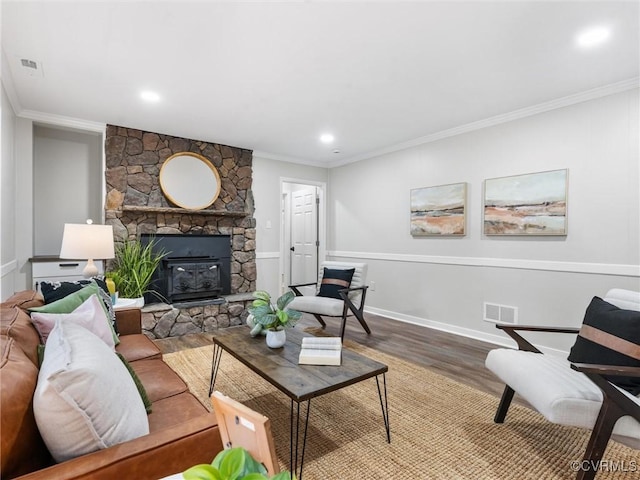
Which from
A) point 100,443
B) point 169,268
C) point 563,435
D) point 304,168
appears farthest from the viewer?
point 304,168

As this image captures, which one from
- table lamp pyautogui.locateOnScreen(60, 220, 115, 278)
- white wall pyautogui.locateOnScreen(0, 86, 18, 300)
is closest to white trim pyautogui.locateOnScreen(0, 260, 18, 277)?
white wall pyautogui.locateOnScreen(0, 86, 18, 300)

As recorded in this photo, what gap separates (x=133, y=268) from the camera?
144 inches

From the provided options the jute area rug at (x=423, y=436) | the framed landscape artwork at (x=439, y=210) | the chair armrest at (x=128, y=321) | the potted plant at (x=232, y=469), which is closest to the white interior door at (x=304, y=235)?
the framed landscape artwork at (x=439, y=210)

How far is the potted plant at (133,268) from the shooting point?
3626mm

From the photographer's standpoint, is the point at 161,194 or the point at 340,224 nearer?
the point at 161,194

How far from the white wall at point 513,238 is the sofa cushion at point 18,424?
3719 mm

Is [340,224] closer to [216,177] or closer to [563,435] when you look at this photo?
[216,177]

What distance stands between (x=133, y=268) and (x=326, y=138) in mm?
2750

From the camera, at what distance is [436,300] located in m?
4.10

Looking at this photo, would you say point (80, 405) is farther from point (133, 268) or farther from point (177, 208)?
point (177, 208)

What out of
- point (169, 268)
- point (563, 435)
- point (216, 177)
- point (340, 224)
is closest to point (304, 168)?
point (340, 224)

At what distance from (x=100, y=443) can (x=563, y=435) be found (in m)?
2.32

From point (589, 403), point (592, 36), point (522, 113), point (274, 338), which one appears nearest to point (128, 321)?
point (274, 338)

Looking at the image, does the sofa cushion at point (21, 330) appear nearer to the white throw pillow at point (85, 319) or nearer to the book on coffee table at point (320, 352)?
the white throw pillow at point (85, 319)
